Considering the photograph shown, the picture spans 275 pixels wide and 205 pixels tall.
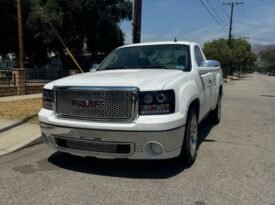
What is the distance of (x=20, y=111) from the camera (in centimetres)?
1020

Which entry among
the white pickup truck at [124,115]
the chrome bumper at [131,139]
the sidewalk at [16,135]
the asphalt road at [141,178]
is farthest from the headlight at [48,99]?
the sidewalk at [16,135]

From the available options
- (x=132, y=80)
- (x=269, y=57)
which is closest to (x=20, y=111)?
(x=132, y=80)

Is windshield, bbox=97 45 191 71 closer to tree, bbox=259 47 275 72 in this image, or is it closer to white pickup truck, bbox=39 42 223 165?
white pickup truck, bbox=39 42 223 165

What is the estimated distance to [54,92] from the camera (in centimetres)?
A: 516

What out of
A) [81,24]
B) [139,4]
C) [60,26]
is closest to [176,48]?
[139,4]

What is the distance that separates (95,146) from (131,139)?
0.53 m

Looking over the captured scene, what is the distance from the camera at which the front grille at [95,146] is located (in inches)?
186

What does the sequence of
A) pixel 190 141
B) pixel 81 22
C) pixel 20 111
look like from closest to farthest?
pixel 190 141
pixel 20 111
pixel 81 22

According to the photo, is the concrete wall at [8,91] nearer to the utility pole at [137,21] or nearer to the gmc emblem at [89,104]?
the utility pole at [137,21]

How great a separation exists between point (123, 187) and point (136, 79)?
138 centimetres

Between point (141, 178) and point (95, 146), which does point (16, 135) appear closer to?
point (95, 146)

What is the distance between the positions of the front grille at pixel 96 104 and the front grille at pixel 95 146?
322 mm

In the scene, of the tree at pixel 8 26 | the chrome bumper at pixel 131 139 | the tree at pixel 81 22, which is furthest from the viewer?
the tree at pixel 81 22

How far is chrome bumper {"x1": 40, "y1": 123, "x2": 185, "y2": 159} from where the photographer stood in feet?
15.1
